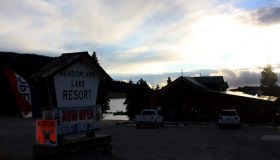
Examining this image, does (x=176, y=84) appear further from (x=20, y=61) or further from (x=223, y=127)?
(x=20, y=61)

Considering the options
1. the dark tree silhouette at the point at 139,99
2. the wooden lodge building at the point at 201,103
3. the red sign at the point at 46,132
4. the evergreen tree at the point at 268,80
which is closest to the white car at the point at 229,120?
the wooden lodge building at the point at 201,103

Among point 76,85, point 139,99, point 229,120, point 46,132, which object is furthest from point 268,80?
point 46,132

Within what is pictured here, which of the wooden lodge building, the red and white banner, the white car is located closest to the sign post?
the red and white banner

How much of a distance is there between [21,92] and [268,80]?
419ft

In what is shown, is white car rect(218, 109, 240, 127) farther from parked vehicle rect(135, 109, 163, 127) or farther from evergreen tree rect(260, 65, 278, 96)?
evergreen tree rect(260, 65, 278, 96)

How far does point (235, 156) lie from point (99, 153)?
7.15 metres

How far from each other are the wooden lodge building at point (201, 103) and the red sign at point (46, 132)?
37178 mm

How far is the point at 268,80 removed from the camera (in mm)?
132000

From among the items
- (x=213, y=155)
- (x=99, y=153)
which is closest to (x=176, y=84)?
(x=213, y=155)

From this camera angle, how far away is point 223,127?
129ft

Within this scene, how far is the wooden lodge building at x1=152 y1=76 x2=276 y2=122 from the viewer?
48000mm

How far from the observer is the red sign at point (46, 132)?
13.5 m

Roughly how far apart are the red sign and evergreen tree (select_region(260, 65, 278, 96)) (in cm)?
12205

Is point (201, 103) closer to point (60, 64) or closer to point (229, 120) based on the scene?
point (229, 120)
